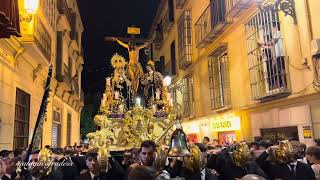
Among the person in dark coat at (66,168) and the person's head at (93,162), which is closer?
the person's head at (93,162)

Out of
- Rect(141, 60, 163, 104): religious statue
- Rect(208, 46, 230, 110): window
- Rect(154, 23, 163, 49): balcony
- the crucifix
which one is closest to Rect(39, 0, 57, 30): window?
the crucifix

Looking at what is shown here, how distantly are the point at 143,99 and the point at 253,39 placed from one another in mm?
3690

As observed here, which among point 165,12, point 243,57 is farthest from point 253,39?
point 165,12

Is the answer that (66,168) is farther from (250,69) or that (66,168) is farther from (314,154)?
(250,69)

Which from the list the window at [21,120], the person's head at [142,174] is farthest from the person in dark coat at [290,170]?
the window at [21,120]

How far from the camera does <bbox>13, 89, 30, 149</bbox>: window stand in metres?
9.60

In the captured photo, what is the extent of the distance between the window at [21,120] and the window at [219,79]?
670 centimetres

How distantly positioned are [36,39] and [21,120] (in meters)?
2.59

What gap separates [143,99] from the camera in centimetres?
974

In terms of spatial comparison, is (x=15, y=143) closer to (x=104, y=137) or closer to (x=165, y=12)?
(x=104, y=137)

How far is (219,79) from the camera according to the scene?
43.5 feet

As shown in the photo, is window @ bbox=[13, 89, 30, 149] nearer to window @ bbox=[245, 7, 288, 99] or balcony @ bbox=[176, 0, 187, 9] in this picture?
window @ bbox=[245, 7, 288, 99]

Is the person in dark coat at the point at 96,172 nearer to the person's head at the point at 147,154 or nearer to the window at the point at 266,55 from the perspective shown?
the person's head at the point at 147,154

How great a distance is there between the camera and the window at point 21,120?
960cm
